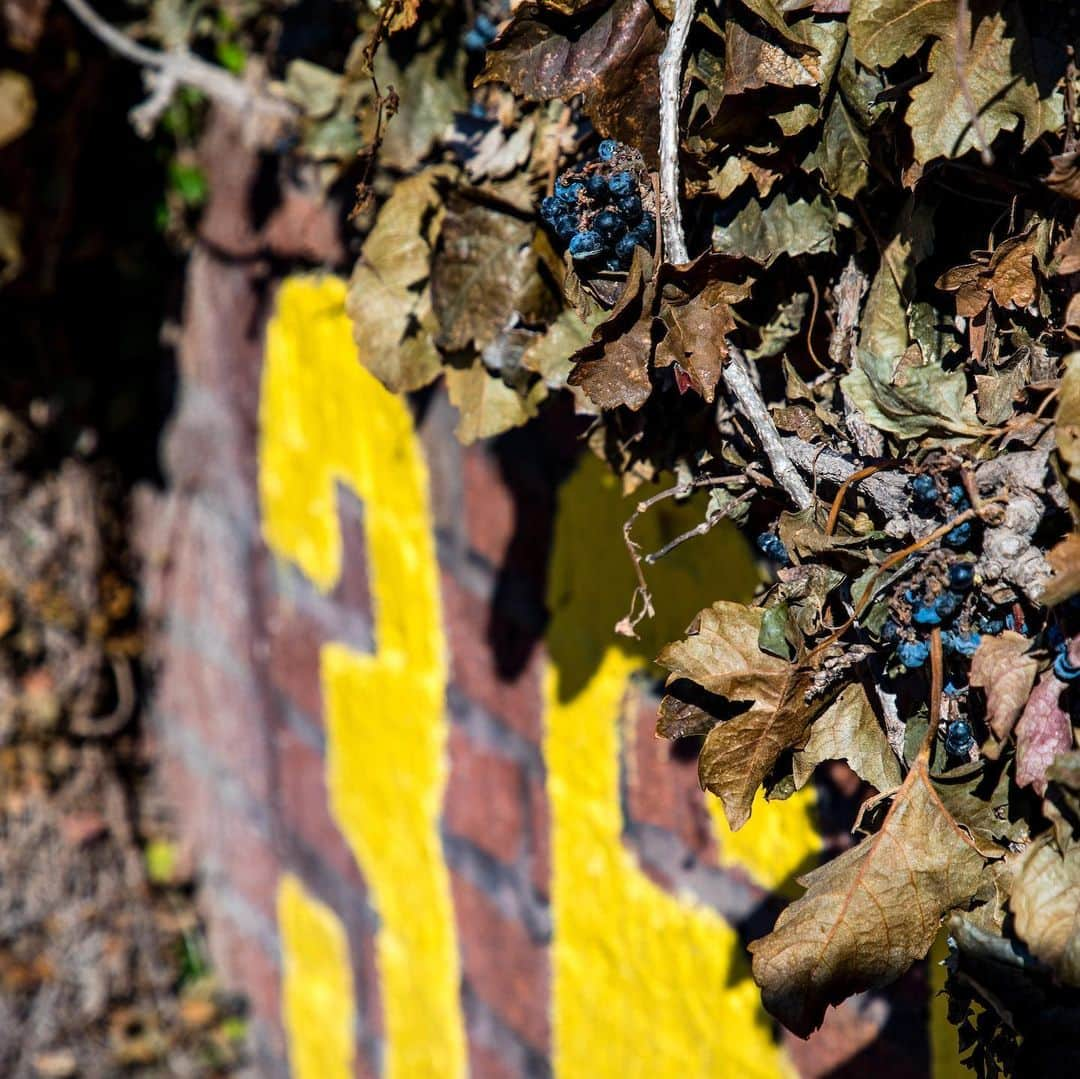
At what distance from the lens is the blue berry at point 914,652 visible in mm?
428

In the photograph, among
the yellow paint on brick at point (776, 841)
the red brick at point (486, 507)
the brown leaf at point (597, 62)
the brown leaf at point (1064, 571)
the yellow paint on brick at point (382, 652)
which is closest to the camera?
the brown leaf at point (1064, 571)

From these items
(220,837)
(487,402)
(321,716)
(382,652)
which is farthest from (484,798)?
(220,837)

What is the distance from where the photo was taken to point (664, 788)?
0.86 meters

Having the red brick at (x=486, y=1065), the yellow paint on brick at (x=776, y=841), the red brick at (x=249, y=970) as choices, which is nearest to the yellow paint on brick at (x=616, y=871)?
the yellow paint on brick at (x=776, y=841)

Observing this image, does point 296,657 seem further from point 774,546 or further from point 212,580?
point 774,546

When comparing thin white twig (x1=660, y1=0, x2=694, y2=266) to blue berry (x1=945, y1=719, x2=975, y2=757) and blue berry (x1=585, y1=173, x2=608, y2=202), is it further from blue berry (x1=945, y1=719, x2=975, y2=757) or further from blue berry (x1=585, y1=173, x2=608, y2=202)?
blue berry (x1=945, y1=719, x2=975, y2=757)

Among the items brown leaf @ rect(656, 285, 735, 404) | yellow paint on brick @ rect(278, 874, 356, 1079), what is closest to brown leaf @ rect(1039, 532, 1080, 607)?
brown leaf @ rect(656, 285, 735, 404)

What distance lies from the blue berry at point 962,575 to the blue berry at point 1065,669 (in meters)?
0.04

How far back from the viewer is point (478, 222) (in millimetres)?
585

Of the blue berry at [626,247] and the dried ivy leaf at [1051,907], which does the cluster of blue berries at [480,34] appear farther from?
the dried ivy leaf at [1051,907]

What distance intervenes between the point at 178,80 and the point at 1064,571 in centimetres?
101

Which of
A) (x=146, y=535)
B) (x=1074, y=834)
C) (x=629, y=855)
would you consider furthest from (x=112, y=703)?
(x=1074, y=834)

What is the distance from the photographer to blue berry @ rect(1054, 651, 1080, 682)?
1.27 ft

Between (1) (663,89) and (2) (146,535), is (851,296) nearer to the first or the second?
(1) (663,89)
